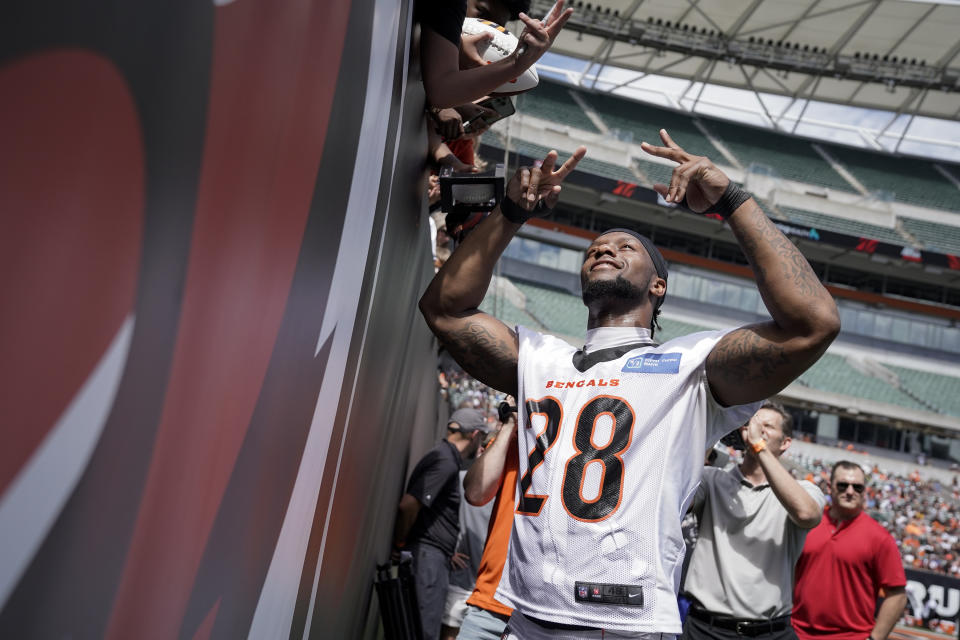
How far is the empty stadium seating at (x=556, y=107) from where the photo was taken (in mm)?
28812

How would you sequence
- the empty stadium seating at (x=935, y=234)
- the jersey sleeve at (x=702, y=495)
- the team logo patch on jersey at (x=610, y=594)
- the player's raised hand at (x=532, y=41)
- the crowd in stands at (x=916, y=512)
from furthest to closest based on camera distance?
the empty stadium seating at (x=935, y=234), the crowd in stands at (x=916, y=512), the jersey sleeve at (x=702, y=495), the player's raised hand at (x=532, y=41), the team logo patch on jersey at (x=610, y=594)

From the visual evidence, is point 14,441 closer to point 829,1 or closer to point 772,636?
point 772,636

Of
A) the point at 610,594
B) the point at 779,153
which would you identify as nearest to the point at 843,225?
the point at 779,153

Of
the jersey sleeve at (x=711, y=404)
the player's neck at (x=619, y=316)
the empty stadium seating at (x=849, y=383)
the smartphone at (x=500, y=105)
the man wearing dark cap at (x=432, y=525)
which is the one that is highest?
the empty stadium seating at (x=849, y=383)

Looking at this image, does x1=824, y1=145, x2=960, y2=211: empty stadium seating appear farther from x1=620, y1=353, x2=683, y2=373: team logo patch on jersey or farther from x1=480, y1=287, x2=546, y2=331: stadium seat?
x1=620, y1=353, x2=683, y2=373: team logo patch on jersey

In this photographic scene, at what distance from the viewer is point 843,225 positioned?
28297mm

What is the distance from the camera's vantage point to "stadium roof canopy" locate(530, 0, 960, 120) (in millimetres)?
22312

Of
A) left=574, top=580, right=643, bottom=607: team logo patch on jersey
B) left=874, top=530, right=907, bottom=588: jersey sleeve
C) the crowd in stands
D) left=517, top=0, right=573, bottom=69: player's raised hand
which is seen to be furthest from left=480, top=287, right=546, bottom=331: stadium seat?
left=574, top=580, right=643, bottom=607: team logo patch on jersey

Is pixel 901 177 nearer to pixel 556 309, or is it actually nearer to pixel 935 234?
pixel 935 234

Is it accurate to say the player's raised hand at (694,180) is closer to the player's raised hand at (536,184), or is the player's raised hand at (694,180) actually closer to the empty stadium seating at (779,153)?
the player's raised hand at (536,184)

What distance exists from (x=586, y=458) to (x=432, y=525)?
2.44 meters

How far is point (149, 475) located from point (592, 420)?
146 centimetres

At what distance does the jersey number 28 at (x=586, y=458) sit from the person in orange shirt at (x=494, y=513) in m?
1.06

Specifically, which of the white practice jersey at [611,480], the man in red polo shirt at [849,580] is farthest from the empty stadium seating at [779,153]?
the white practice jersey at [611,480]
